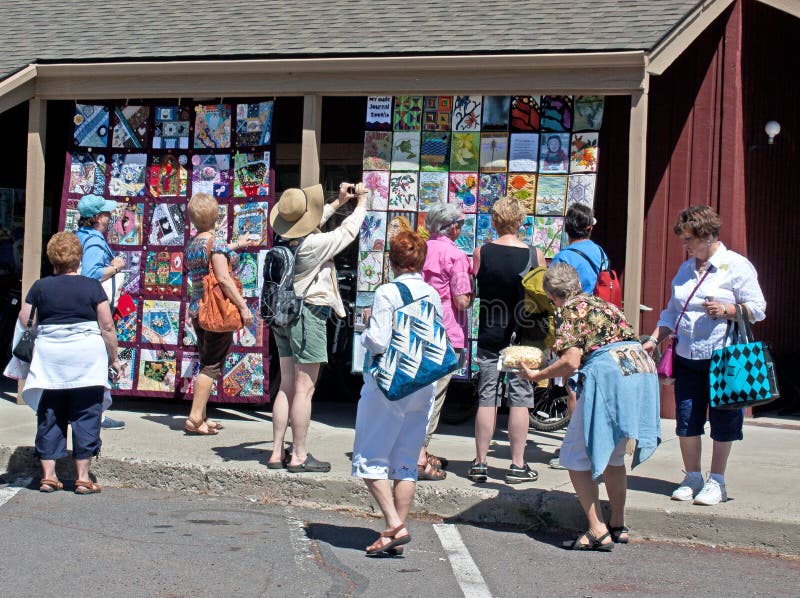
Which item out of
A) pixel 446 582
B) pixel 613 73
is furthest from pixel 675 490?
pixel 613 73

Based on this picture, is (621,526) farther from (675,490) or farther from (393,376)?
(393,376)

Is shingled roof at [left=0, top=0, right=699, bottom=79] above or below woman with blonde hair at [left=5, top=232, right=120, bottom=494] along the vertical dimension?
above

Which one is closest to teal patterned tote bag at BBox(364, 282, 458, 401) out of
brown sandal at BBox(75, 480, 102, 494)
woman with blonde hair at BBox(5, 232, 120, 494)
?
woman with blonde hair at BBox(5, 232, 120, 494)

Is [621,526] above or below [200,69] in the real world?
A: below

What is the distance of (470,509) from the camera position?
6.61 meters

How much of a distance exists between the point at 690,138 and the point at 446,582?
5133 mm

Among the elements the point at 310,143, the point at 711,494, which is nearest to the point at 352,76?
the point at 310,143

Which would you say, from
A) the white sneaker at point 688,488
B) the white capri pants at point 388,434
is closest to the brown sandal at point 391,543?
the white capri pants at point 388,434

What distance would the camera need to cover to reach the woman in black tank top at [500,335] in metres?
6.96

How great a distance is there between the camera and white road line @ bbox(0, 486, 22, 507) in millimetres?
6781

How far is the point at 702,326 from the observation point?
6.54 m

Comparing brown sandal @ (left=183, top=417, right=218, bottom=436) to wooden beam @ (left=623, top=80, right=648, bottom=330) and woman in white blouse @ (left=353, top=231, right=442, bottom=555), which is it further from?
wooden beam @ (left=623, top=80, right=648, bottom=330)

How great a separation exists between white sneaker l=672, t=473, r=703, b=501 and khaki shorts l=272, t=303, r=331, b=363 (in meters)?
2.36

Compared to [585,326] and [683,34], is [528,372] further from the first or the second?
[683,34]
